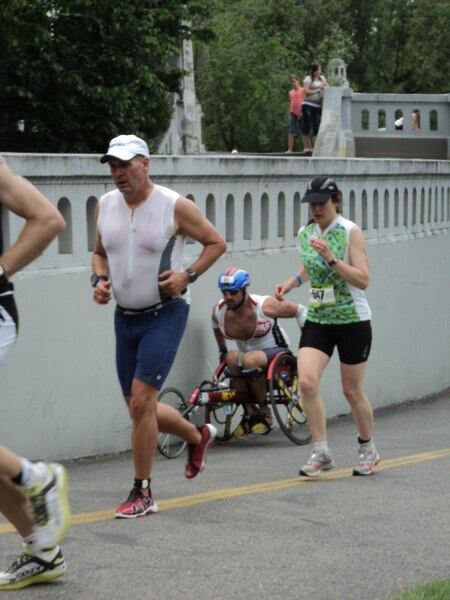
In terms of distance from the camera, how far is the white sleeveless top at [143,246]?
313 inches

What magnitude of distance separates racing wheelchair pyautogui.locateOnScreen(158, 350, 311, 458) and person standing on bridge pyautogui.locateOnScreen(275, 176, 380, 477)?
2401 millimetres

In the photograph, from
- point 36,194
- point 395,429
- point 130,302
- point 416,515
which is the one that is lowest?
point 395,429

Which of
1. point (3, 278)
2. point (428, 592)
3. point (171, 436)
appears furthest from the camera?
point (171, 436)

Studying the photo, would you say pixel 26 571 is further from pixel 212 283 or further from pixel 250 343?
pixel 212 283

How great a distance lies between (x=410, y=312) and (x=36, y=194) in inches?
528

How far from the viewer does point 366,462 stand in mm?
9891

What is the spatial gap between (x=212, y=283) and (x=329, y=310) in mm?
3719

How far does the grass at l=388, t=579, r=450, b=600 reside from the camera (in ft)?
19.8

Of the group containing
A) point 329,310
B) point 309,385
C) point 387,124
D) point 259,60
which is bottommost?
point 309,385

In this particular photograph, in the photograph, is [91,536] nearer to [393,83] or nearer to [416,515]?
[416,515]

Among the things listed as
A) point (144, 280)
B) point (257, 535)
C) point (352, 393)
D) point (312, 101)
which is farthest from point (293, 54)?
point (257, 535)

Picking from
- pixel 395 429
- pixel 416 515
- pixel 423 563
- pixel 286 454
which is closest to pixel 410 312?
pixel 395 429

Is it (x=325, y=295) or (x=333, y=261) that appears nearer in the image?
(x=333, y=261)

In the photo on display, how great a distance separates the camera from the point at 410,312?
19.0 meters
